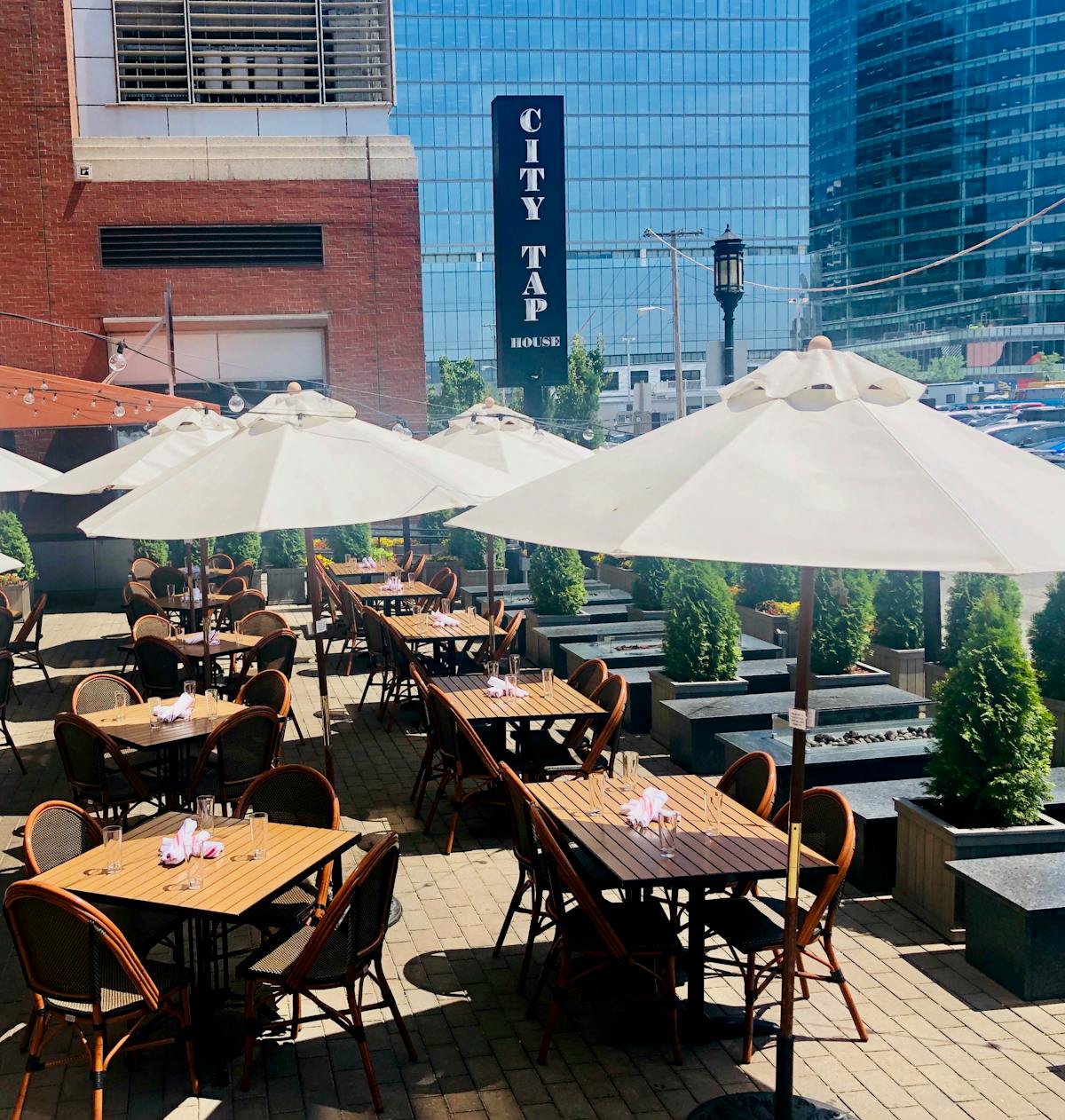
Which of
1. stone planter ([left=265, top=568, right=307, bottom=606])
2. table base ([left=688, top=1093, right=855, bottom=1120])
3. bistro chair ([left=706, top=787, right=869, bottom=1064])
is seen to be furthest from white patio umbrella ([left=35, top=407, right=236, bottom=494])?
table base ([left=688, top=1093, right=855, bottom=1120])

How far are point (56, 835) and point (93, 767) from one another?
200cm

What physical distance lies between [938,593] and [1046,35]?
114 metres

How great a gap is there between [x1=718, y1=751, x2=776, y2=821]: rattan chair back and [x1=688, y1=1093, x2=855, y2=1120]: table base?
5.15 ft

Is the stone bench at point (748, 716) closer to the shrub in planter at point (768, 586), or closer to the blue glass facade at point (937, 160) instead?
the shrub in planter at point (768, 586)

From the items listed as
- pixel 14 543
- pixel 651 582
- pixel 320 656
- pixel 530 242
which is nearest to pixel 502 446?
pixel 320 656

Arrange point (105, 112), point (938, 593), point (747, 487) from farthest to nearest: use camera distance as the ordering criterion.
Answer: point (105, 112)
point (938, 593)
point (747, 487)

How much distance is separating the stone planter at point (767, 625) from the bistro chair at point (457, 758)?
560 centimetres

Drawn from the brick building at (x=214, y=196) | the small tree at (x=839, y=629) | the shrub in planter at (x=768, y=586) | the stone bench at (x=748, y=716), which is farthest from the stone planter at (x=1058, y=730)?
the brick building at (x=214, y=196)

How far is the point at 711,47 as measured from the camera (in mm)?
104062

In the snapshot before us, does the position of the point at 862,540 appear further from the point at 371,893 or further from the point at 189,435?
the point at 189,435

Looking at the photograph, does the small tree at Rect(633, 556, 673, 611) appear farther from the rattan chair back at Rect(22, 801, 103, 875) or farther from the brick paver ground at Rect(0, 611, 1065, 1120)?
the rattan chair back at Rect(22, 801, 103, 875)

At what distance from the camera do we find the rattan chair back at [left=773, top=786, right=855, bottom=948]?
5109mm

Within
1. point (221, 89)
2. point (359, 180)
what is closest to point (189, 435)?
point (359, 180)

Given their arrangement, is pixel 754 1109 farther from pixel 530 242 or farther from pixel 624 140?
pixel 624 140
